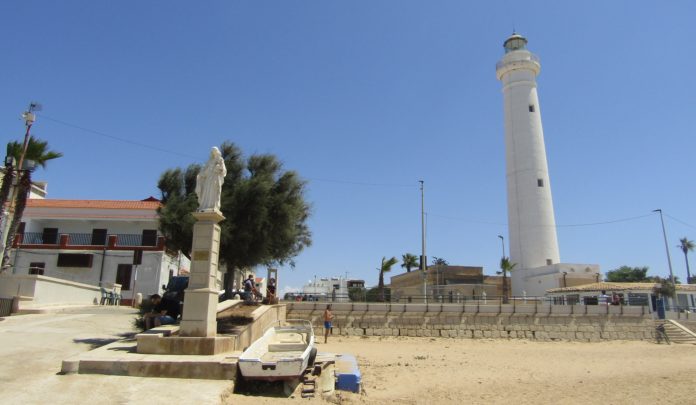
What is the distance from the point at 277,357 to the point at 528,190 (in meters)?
33.0

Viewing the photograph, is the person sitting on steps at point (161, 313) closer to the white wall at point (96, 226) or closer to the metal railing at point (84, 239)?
the metal railing at point (84, 239)

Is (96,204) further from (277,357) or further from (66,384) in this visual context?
(277,357)

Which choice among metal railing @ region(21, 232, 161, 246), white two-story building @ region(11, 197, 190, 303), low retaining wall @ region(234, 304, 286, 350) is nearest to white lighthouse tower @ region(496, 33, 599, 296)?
low retaining wall @ region(234, 304, 286, 350)

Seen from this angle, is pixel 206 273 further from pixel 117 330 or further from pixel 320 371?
pixel 117 330

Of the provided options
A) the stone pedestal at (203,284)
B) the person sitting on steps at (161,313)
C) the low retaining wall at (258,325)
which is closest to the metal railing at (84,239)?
the low retaining wall at (258,325)

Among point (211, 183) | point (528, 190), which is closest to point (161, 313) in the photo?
point (211, 183)

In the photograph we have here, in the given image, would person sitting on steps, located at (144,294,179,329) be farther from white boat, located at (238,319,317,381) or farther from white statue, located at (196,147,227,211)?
white statue, located at (196,147,227,211)

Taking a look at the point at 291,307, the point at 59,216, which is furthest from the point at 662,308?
the point at 59,216

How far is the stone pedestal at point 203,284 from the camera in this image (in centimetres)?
1038

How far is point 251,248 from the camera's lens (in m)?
15.6

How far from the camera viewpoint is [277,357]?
9.85 meters

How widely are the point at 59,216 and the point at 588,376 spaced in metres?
33.5

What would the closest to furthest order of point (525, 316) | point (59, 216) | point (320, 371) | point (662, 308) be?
1. point (320, 371)
2. point (525, 316)
3. point (662, 308)
4. point (59, 216)

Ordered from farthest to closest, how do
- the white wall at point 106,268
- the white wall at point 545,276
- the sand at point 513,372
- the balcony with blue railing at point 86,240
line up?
1. the white wall at point 545,276
2. the balcony with blue railing at point 86,240
3. the white wall at point 106,268
4. the sand at point 513,372
